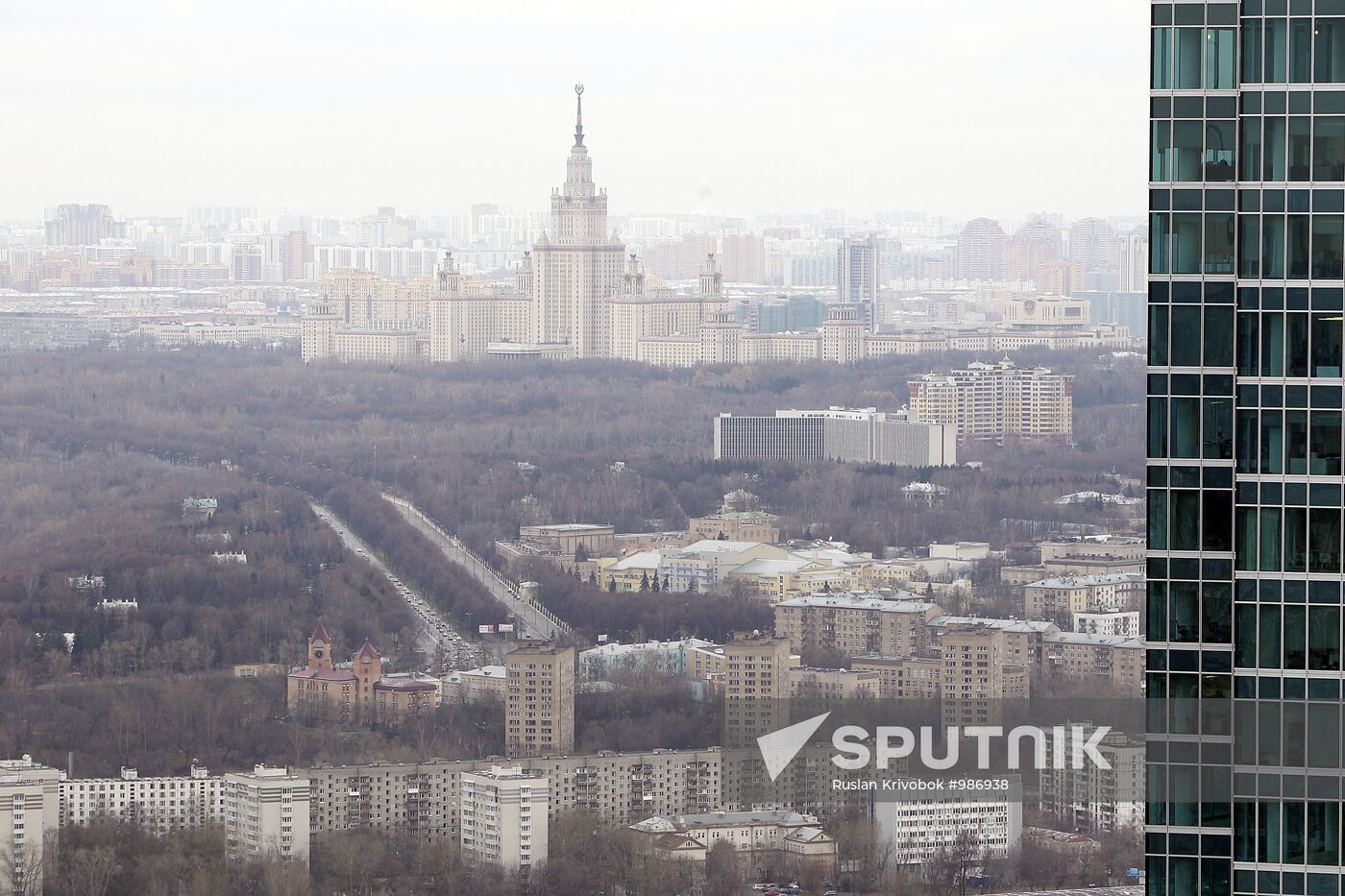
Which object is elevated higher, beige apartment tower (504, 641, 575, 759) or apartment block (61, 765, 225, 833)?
beige apartment tower (504, 641, 575, 759)

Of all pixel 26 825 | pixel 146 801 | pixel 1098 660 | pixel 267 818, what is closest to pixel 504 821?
pixel 267 818

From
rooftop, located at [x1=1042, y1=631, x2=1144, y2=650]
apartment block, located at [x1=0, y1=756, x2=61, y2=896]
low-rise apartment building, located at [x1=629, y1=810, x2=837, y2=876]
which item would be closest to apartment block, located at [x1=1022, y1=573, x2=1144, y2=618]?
rooftop, located at [x1=1042, y1=631, x2=1144, y2=650]

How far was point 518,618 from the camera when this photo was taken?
78.9ft

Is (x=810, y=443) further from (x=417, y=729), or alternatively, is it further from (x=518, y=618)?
(x=417, y=729)

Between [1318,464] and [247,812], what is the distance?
31.7 ft

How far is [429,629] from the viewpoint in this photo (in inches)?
927

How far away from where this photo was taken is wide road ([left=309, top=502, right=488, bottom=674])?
21.2 m

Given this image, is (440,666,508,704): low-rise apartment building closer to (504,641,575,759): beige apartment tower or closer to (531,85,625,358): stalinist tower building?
(504,641,575,759): beige apartment tower

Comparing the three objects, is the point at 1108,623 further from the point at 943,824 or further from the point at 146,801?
the point at 146,801

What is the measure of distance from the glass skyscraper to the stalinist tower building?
44.0 m

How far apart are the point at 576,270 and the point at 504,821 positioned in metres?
37.5

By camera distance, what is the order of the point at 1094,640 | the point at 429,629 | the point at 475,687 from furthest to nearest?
the point at 429,629
the point at 1094,640
the point at 475,687

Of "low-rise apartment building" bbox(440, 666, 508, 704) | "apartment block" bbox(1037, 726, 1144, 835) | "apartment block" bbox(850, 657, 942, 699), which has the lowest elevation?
"apartment block" bbox(1037, 726, 1144, 835)

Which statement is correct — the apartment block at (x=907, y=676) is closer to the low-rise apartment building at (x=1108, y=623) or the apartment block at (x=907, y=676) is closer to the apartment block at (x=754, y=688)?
the apartment block at (x=754, y=688)
